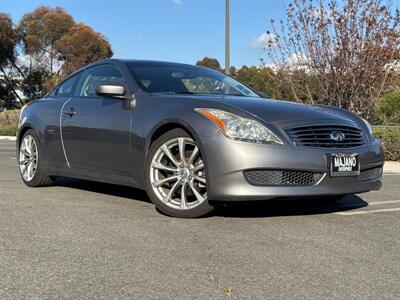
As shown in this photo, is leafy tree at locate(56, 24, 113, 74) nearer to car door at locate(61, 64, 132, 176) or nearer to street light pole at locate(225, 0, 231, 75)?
street light pole at locate(225, 0, 231, 75)

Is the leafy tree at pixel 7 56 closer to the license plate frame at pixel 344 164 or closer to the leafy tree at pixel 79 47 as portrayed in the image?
the leafy tree at pixel 79 47

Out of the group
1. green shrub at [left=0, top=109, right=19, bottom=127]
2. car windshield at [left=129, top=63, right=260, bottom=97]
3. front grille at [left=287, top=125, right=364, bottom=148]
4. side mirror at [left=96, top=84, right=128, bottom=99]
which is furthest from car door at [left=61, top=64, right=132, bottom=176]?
green shrub at [left=0, top=109, right=19, bottom=127]

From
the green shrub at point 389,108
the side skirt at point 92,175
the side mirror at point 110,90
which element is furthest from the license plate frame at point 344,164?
the green shrub at point 389,108

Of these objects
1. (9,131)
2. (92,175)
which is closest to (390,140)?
(92,175)

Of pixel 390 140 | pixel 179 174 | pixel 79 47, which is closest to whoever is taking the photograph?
pixel 179 174

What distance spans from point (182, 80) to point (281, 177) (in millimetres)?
1773

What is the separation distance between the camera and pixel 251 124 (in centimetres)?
461

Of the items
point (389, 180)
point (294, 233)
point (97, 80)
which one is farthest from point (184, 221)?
point (389, 180)

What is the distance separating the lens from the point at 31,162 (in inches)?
273

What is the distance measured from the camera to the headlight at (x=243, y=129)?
15.0 ft

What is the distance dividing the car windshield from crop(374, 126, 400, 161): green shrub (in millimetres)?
6235

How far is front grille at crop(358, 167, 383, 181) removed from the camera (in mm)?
5000

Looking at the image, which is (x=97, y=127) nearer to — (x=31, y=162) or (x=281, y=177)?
(x=31, y=162)

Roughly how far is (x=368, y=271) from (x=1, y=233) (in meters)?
2.68
